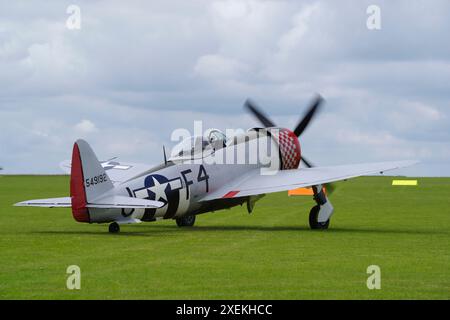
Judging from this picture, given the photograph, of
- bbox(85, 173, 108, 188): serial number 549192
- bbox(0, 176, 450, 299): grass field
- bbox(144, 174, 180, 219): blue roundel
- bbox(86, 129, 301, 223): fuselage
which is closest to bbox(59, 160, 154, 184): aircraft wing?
bbox(0, 176, 450, 299): grass field

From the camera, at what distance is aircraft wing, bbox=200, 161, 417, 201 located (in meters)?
26.5

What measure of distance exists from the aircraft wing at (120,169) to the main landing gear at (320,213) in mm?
5708

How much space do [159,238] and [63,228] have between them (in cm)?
496

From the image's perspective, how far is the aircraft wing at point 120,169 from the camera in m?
30.2

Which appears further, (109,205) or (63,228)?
(63,228)

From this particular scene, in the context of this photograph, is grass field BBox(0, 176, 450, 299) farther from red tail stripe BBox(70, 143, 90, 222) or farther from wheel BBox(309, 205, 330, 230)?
red tail stripe BBox(70, 143, 90, 222)

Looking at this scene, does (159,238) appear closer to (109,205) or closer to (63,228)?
(109,205)

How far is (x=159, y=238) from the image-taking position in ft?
75.5

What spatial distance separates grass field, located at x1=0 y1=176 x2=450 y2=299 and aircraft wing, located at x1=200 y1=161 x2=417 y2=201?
1088 millimetres

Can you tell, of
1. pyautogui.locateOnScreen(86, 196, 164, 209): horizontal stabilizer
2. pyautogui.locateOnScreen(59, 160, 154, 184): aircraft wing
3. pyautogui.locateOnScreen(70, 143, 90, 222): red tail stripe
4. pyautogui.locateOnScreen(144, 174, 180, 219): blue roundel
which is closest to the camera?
pyautogui.locateOnScreen(86, 196, 164, 209): horizontal stabilizer

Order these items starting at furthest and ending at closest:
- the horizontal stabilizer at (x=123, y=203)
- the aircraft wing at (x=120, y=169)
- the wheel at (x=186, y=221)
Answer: the aircraft wing at (x=120, y=169) < the wheel at (x=186, y=221) < the horizontal stabilizer at (x=123, y=203)

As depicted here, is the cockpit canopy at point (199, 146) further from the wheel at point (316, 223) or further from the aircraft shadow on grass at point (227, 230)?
the wheel at point (316, 223)

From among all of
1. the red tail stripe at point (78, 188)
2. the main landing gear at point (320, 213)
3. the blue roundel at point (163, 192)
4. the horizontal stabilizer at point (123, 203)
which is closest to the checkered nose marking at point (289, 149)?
the main landing gear at point (320, 213)
